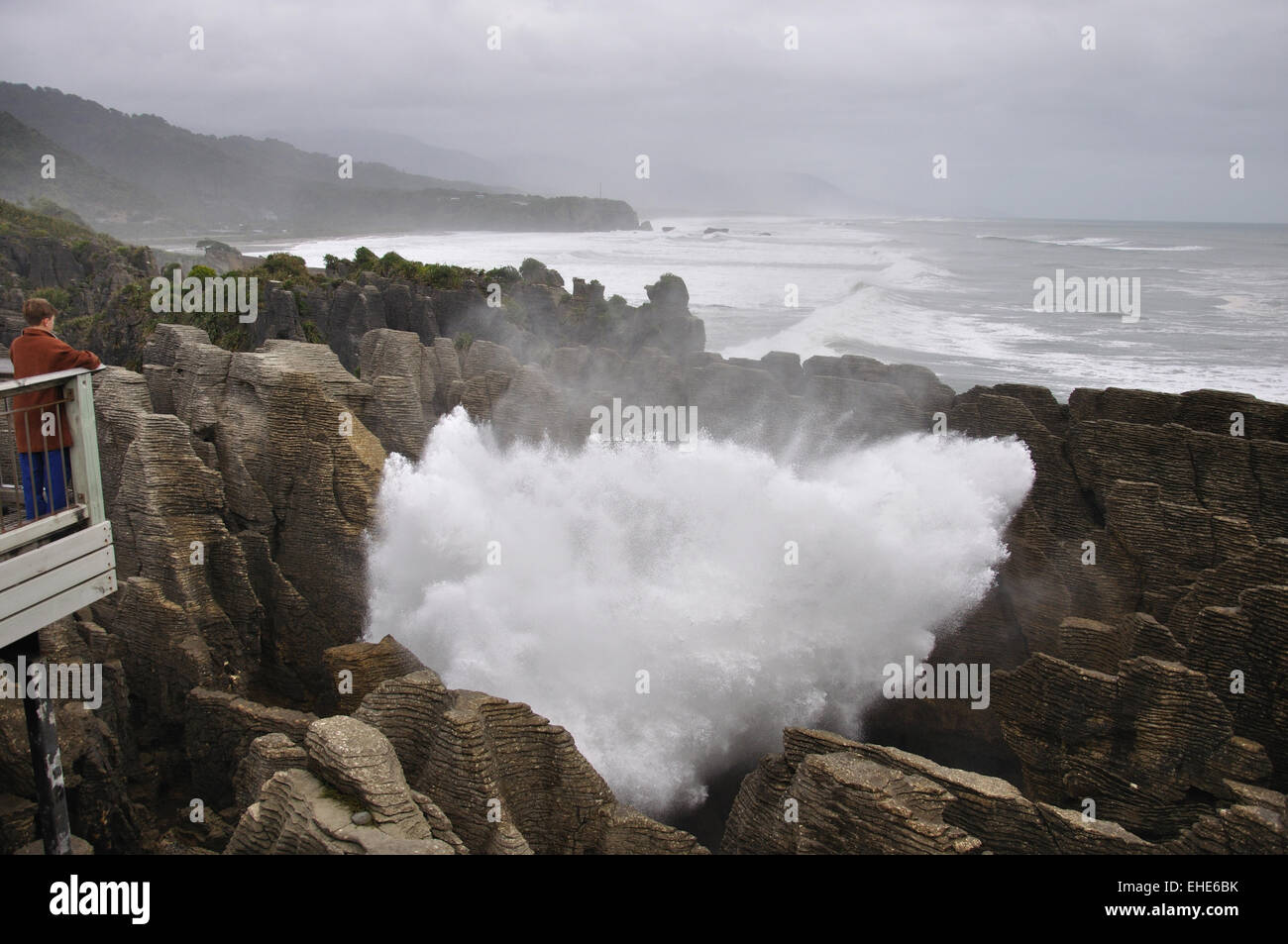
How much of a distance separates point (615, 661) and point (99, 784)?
5899 mm

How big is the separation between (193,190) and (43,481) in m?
162

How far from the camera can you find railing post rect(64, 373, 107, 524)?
283 inches

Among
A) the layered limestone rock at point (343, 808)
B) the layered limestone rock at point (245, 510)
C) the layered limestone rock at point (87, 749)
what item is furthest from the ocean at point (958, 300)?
the layered limestone rock at point (343, 808)

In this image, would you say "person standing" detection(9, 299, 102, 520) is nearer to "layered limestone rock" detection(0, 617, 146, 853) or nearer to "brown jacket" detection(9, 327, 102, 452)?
"brown jacket" detection(9, 327, 102, 452)

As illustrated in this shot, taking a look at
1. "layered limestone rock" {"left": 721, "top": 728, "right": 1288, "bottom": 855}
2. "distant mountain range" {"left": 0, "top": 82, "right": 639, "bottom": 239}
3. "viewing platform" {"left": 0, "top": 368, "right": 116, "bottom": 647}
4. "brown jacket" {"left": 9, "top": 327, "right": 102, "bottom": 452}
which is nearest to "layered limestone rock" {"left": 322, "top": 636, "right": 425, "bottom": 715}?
"viewing platform" {"left": 0, "top": 368, "right": 116, "bottom": 647}

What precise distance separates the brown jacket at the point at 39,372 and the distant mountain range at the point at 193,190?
106 metres

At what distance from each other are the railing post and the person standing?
0.12 m

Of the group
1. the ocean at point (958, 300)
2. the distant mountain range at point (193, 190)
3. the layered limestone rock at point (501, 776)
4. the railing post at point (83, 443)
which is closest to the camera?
the railing post at point (83, 443)

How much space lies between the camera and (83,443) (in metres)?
7.23

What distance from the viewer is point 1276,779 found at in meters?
9.16

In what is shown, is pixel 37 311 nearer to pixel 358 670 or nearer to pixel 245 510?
pixel 358 670

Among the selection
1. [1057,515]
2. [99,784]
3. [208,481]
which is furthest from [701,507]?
[99,784]

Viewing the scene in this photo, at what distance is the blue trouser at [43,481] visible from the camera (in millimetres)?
7277

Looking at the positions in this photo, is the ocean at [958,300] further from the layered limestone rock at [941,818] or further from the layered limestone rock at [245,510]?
the layered limestone rock at [941,818]
